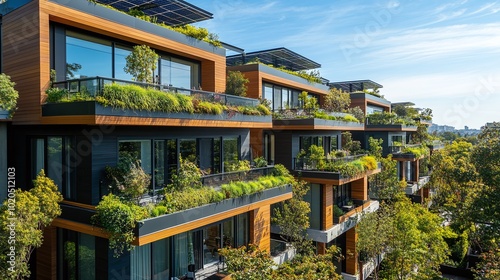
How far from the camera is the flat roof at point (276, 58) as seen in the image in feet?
92.6

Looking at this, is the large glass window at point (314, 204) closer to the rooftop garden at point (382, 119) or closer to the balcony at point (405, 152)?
the balcony at point (405, 152)

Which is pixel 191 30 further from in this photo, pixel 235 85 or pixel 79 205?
pixel 79 205

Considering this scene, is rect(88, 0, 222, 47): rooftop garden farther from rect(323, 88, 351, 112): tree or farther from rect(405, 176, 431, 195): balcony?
rect(405, 176, 431, 195): balcony

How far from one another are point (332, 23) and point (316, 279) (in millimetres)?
12866

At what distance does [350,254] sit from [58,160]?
63.9 feet

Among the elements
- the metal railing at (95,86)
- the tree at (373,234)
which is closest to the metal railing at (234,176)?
the metal railing at (95,86)

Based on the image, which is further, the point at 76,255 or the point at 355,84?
the point at 355,84

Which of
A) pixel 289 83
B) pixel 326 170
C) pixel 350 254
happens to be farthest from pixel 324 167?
pixel 289 83

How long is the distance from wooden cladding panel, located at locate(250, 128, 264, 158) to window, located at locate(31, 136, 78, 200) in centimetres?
1260

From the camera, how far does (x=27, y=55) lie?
13.0m

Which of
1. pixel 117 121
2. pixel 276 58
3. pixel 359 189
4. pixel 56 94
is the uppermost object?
pixel 276 58

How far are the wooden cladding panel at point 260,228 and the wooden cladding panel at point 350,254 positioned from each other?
8.36m

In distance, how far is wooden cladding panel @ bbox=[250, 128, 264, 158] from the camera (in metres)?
23.4

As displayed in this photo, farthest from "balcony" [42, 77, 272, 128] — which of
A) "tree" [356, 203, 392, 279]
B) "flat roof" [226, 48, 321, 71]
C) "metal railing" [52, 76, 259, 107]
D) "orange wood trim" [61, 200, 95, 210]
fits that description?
"flat roof" [226, 48, 321, 71]
